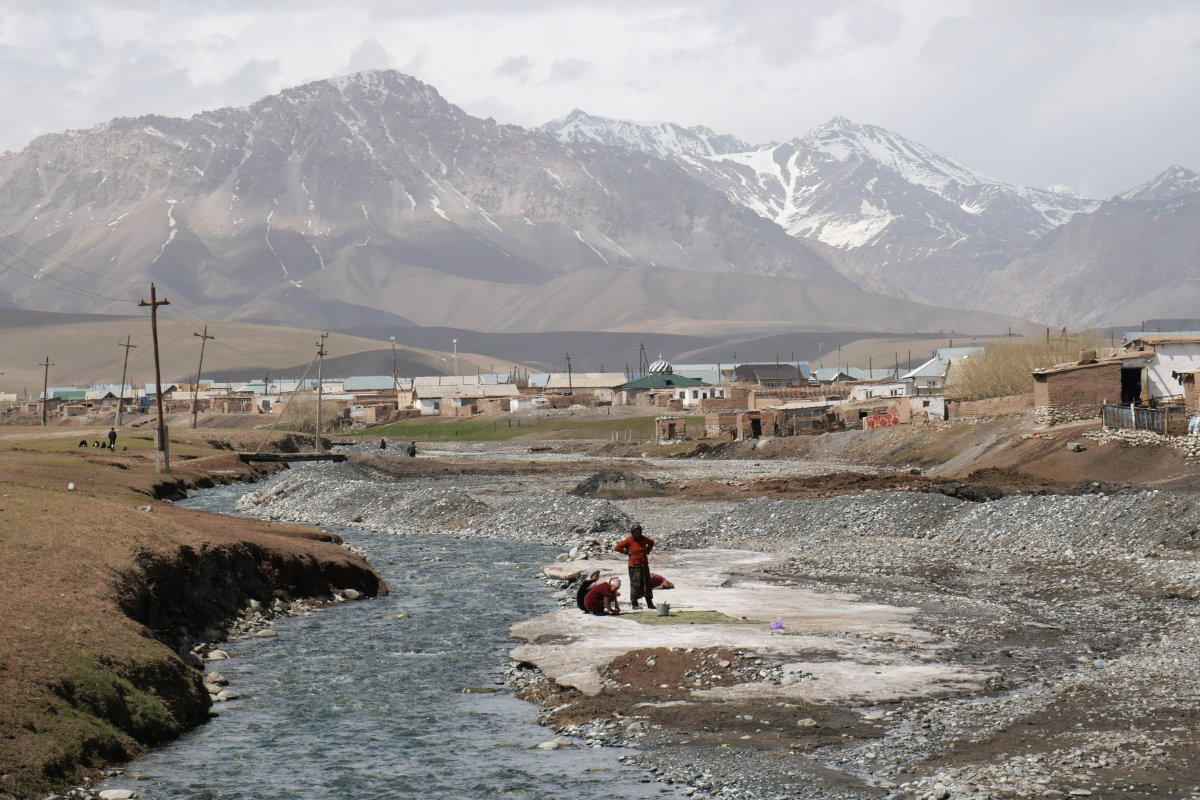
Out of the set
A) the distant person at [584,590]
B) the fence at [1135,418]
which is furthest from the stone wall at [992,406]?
the distant person at [584,590]

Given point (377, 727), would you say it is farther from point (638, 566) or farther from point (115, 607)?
point (638, 566)

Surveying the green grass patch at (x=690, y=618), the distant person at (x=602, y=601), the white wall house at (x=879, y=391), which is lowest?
the green grass patch at (x=690, y=618)

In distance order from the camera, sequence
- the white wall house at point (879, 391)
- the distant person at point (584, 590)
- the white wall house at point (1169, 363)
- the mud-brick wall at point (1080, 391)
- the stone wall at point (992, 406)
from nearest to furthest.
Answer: the distant person at point (584, 590) → the mud-brick wall at point (1080, 391) → the white wall house at point (1169, 363) → the stone wall at point (992, 406) → the white wall house at point (879, 391)

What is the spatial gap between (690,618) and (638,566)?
2236mm

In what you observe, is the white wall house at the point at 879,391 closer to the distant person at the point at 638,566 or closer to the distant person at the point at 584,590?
the distant person at the point at 584,590

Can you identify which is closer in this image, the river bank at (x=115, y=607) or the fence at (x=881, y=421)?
the river bank at (x=115, y=607)

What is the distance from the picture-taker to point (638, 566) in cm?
3002

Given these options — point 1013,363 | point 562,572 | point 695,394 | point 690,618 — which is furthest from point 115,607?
point 695,394

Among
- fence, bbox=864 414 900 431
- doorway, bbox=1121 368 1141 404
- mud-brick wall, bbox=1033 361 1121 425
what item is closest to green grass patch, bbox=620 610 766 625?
mud-brick wall, bbox=1033 361 1121 425

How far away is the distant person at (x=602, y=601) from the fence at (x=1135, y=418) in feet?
139

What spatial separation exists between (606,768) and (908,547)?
27.4m

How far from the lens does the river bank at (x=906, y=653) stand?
17.2 meters

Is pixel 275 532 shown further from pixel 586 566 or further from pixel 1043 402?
pixel 1043 402

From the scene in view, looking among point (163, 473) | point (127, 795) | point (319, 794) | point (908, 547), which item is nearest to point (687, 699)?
point (319, 794)
